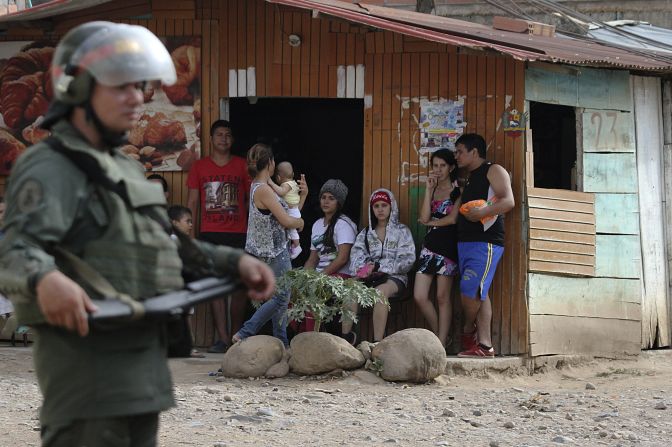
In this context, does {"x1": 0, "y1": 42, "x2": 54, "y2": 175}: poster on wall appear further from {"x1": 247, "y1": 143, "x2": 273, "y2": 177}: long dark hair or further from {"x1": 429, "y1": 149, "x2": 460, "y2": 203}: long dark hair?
{"x1": 429, "y1": 149, "x2": 460, "y2": 203}: long dark hair

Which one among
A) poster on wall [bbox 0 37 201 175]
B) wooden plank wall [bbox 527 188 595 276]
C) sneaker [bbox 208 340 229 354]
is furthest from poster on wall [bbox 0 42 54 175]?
wooden plank wall [bbox 527 188 595 276]

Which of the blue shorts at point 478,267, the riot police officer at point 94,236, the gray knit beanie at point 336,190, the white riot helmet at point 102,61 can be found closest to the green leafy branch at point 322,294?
the blue shorts at point 478,267

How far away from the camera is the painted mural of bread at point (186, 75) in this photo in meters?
11.0

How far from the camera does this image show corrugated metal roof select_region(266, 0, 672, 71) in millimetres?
9773

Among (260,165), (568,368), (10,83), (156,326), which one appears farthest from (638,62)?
(156,326)

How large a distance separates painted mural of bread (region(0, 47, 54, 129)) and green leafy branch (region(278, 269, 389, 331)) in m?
3.32

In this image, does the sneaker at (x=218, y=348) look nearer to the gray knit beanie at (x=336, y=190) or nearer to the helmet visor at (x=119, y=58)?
the gray knit beanie at (x=336, y=190)

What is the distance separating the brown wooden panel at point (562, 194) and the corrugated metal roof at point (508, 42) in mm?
1191

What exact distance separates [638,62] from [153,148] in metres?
4.63

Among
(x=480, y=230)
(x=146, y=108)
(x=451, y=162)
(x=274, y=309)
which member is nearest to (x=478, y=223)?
(x=480, y=230)

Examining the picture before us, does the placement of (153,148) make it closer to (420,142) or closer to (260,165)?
(260,165)

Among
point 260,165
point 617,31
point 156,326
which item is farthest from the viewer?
point 617,31

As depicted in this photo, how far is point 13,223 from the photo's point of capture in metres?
3.63

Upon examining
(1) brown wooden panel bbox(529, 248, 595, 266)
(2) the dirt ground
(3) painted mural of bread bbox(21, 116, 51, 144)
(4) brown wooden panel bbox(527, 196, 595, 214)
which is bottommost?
(2) the dirt ground
